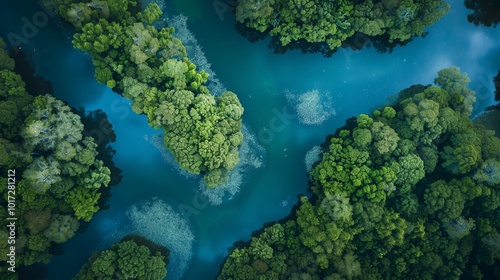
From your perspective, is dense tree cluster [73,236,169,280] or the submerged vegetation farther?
the submerged vegetation

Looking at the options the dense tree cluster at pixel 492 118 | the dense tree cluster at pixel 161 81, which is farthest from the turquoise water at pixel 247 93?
the dense tree cluster at pixel 161 81

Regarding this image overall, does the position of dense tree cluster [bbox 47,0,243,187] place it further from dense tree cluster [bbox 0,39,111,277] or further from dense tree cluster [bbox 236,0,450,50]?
dense tree cluster [bbox 236,0,450,50]

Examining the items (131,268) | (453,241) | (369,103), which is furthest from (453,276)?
(131,268)

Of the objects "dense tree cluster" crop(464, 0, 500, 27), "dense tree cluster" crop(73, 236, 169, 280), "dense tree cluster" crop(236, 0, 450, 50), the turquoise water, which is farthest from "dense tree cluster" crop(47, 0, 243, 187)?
"dense tree cluster" crop(464, 0, 500, 27)

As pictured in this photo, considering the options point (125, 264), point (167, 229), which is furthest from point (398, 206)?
point (125, 264)

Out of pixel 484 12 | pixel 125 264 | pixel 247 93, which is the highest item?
pixel 484 12

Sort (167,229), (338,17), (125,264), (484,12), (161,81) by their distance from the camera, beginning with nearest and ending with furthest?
1. (125,264)
2. (161,81)
3. (338,17)
4. (167,229)
5. (484,12)

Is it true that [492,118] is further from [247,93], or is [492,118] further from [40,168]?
[40,168]
